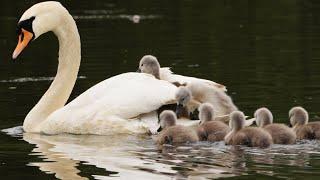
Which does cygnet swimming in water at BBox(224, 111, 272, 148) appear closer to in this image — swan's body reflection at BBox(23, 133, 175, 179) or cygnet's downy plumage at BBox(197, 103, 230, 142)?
cygnet's downy plumage at BBox(197, 103, 230, 142)

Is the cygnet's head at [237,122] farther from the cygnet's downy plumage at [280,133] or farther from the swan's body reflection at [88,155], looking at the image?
the swan's body reflection at [88,155]

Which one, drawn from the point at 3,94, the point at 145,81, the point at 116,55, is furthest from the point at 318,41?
the point at 145,81

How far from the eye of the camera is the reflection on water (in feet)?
37.0

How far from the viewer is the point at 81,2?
116 ft

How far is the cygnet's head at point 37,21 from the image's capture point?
49.4ft

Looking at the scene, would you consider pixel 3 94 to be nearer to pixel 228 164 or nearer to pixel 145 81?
pixel 145 81

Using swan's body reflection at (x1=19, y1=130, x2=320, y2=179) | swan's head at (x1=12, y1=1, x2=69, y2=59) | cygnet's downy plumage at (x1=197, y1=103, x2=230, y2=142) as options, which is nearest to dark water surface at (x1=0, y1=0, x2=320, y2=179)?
swan's body reflection at (x1=19, y1=130, x2=320, y2=179)

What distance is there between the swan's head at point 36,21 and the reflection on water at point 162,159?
195cm

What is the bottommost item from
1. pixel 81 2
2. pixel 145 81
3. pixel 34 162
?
pixel 34 162

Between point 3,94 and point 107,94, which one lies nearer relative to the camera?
point 107,94

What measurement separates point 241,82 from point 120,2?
18.0 m

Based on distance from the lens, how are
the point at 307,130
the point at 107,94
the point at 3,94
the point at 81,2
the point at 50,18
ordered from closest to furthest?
1. the point at 307,130
2. the point at 107,94
3. the point at 50,18
4. the point at 3,94
5. the point at 81,2

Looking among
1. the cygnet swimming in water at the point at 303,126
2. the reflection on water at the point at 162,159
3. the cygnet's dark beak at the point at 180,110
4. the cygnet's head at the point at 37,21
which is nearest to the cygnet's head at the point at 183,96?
the cygnet's dark beak at the point at 180,110

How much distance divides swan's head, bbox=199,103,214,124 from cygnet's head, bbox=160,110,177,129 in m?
0.32
